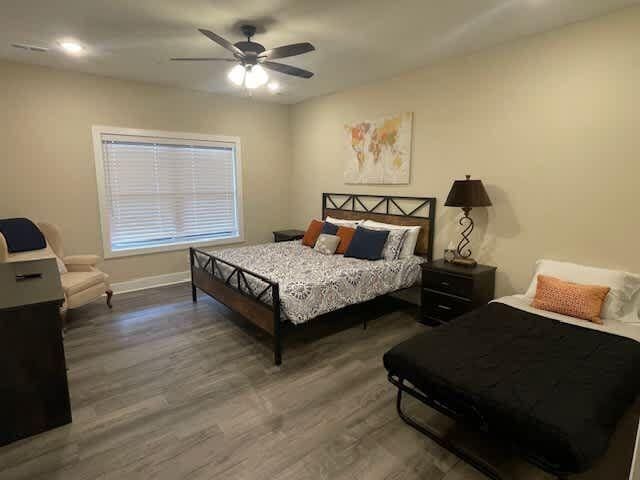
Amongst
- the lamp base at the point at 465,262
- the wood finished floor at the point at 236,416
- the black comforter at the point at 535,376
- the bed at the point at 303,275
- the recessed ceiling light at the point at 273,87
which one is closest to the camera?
the black comforter at the point at 535,376

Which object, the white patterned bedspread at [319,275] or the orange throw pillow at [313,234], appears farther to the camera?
the orange throw pillow at [313,234]

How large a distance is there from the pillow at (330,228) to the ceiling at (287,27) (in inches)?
75.2

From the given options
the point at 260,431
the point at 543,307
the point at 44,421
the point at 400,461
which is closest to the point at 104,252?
the point at 44,421

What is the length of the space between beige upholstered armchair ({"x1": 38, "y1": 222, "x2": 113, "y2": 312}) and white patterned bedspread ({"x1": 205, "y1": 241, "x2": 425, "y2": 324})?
52.5 inches

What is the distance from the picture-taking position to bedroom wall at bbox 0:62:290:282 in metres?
3.86

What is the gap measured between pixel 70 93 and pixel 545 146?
5198 mm

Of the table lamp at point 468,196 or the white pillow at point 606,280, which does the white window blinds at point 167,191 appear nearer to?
the table lamp at point 468,196

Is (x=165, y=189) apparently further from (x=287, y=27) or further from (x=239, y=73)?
(x=287, y=27)

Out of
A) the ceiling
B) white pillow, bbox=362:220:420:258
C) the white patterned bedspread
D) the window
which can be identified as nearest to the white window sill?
the window

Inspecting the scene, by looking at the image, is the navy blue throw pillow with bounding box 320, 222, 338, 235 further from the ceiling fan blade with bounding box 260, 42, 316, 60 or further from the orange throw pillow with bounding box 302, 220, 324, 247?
the ceiling fan blade with bounding box 260, 42, 316, 60

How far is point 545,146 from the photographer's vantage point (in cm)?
313

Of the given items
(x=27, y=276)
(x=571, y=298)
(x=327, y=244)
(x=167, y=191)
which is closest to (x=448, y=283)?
(x=571, y=298)

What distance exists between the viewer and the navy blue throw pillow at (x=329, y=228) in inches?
179

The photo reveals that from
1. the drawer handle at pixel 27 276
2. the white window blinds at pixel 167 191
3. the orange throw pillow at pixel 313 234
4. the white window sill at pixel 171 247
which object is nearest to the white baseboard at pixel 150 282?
the white window sill at pixel 171 247
